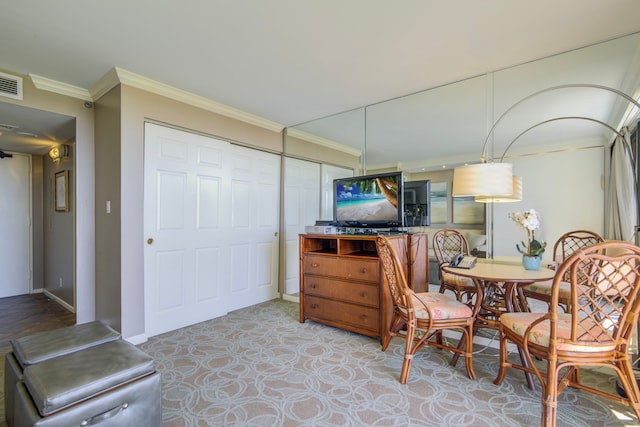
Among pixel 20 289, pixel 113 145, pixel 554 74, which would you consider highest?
pixel 554 74

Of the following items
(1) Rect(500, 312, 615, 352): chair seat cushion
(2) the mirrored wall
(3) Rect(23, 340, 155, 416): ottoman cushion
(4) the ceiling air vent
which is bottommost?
(3) Rect(23, 340, 155, 416): ottoman cushion

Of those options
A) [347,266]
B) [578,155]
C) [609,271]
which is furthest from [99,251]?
[578,155]

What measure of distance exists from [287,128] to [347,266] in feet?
7.68

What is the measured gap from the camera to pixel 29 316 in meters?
3.65

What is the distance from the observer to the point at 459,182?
2.41m

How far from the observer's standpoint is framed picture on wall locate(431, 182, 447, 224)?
2869 mm

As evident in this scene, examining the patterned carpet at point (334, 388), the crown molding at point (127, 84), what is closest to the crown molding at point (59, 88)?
the crown molding at point (127, 84)

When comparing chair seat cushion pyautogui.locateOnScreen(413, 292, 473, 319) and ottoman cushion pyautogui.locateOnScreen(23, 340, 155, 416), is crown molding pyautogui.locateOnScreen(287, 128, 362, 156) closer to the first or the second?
chair seat cushion pyautogui.locateOnScreen(413, 292, 473, 319)

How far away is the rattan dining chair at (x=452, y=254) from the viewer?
2.71 meters

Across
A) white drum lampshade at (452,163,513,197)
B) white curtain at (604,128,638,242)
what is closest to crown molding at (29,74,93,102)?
white drum lampshade at (452,163,513,197)

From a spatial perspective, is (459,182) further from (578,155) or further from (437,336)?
(437,336)

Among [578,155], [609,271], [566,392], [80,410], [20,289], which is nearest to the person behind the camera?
[80,410]

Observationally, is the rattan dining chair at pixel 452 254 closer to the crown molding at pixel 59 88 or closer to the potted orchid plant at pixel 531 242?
the potted orchid plant at pixel 531 242

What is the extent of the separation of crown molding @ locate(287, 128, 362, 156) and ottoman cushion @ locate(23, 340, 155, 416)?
2.97 m
